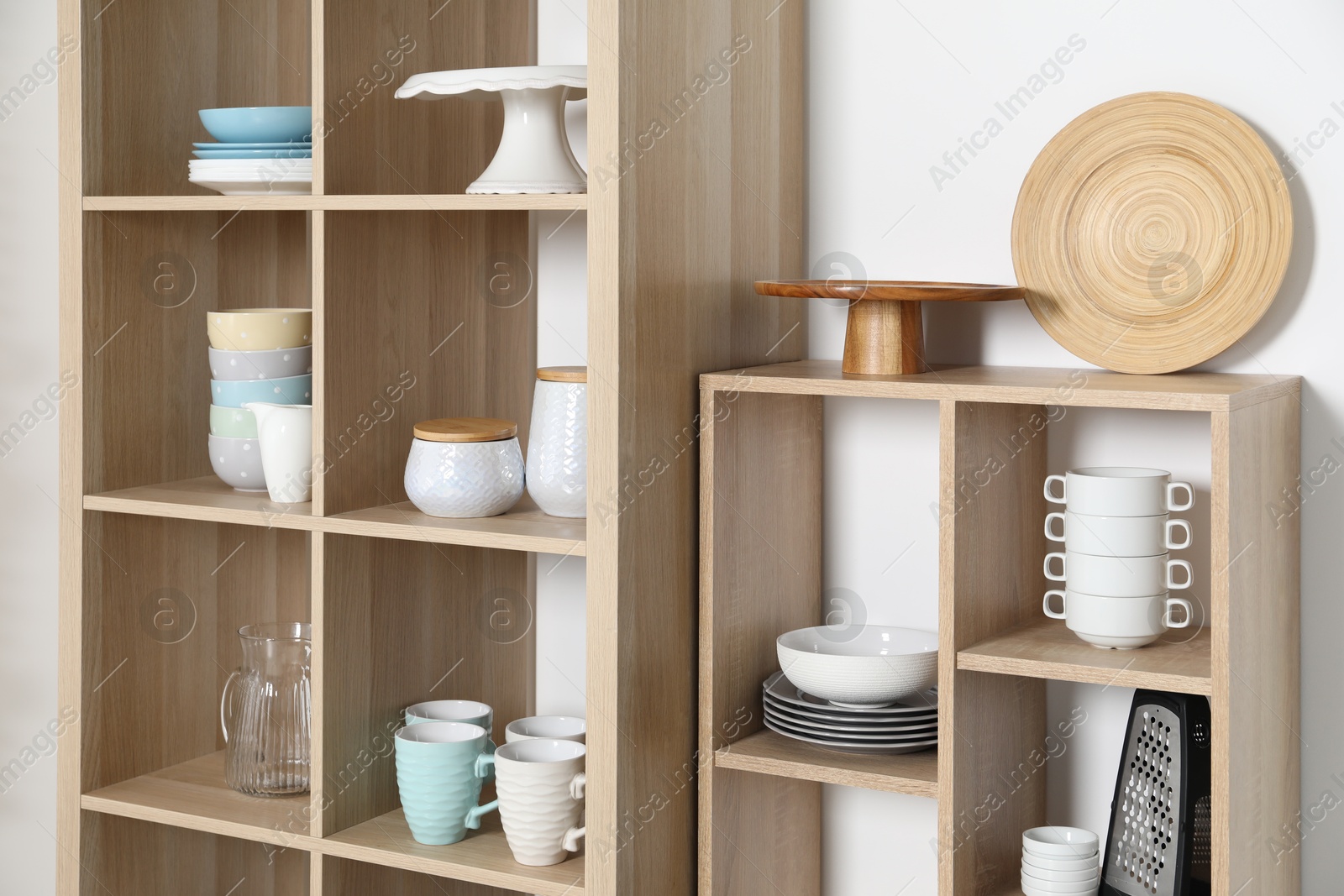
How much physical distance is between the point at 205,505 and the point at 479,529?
0.41m

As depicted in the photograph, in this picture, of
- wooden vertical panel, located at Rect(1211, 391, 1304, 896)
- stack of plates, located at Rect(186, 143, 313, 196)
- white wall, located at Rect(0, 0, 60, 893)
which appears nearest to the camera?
wooden vertical panel, located at Rect(1211, 391, 1304, 896)

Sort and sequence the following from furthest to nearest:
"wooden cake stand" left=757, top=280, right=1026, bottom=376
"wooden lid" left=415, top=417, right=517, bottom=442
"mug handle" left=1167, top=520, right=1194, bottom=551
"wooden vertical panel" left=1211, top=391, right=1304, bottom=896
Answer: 1. "wooden lid" left=415, top=417, right=517, bottom=442
2. "wooden cake stand" left=757, top=280, right=1026, bottom=376
3. "mug handle" left=1167, top=520, right=1194, bottom=551
4. "wooden vertical panel" left=1211, top=391, right=1304, bottom=896

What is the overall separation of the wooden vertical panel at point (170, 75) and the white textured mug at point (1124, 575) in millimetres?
1362

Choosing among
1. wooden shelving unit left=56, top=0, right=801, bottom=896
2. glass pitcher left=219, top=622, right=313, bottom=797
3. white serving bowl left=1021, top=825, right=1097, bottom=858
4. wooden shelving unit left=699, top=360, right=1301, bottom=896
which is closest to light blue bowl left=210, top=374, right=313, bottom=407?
wooden shelving unit left=56, top=0, right=801, bottom=896

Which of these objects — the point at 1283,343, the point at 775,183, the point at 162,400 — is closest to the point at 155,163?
the point at 162,400

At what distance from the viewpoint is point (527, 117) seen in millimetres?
1680

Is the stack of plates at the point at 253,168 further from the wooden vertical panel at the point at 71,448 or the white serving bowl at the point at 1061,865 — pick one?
the white serving bowl at the point at 1061,865

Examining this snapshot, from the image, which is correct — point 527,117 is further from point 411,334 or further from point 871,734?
point 871,734

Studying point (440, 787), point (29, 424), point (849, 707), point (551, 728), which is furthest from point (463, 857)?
point (29, 424)

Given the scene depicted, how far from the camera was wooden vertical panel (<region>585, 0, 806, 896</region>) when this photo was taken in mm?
1503

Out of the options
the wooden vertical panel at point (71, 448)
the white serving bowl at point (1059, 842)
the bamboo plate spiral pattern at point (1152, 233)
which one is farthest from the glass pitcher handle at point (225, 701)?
the bamboo plate spiral pattern at point (1152, 233)

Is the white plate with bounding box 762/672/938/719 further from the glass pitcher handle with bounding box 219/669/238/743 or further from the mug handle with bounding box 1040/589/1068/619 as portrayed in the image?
the glass pitcher handle with bounding box 219/669/238/743

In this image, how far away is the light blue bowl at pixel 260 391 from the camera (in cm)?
186

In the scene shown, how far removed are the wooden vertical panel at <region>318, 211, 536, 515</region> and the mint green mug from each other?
1.10 ft
